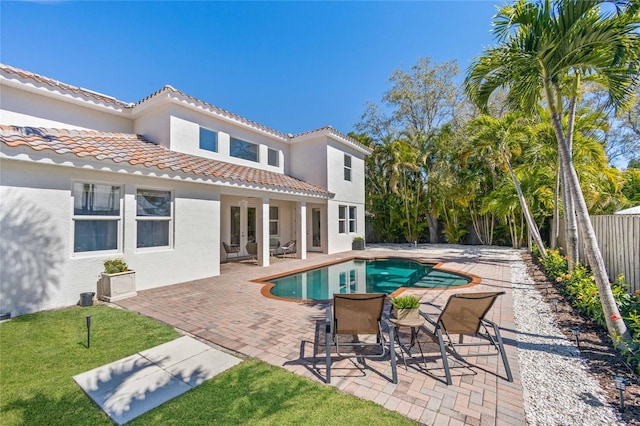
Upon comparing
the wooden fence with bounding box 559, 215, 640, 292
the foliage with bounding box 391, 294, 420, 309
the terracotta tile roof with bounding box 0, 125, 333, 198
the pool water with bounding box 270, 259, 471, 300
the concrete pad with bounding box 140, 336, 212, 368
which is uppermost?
the terracotta tile roof with bounding box 0, 125, 333, 198

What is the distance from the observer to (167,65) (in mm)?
16547

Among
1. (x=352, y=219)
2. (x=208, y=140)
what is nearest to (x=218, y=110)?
(x=208, y=140)

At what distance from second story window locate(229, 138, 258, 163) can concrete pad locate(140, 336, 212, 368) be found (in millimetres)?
11405

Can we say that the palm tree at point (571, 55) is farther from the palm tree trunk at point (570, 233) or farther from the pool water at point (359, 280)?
the pool water at point (359, 280)

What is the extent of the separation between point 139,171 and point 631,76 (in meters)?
12.5

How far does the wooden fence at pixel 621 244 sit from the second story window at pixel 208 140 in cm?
1531

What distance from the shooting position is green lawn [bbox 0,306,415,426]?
3248 millimetres

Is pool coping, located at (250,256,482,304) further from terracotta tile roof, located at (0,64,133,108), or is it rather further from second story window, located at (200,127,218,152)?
terracotta tile roof, located at (0,64,133,108)

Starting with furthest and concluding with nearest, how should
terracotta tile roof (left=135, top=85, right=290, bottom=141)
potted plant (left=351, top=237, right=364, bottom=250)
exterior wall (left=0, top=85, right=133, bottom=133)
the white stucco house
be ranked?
potted plant (left=351, top=237, right=364, bottom=250) → terracotta tile roof (left=135, top=85, right=290, bottom=141) → exterior wall (left=0, top=85, right=133, bottom=133) → the white stucco house

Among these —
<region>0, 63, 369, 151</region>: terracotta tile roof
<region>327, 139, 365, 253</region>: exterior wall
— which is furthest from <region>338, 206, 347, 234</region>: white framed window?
<region>0, 63, 369, 151</region>: terracotta tile roof

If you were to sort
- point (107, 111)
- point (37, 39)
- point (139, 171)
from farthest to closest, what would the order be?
point (107, 111), point (37, 39), point (139, 171)

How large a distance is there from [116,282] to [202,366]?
5.27 m

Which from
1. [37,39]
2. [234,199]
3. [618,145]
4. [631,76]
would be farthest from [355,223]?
[618,145]

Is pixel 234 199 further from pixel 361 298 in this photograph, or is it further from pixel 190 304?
pixel 361 298
